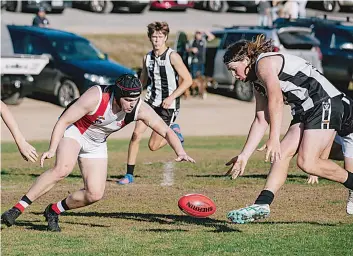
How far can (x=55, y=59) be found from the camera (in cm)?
2419

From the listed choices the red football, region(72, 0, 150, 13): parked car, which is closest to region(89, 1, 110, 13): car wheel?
region(72, 0, 150, 13): parked car

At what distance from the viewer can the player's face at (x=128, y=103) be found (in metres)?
8.83

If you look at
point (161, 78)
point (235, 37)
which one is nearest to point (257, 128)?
point (161, 78)

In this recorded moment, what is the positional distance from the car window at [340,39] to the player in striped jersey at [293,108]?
17889mm

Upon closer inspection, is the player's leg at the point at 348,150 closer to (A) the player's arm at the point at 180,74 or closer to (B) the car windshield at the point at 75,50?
(A) the player's arm at the point at 180,74

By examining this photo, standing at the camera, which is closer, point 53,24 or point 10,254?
point 10,254

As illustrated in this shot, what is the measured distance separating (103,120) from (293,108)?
1.82m

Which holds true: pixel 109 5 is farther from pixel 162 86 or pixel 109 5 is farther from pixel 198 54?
pixel 162 86

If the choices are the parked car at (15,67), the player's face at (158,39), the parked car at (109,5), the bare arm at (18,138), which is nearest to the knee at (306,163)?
the bare arm at (18,138)

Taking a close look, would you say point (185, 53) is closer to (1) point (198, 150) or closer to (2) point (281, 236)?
(1) point (198, 150)

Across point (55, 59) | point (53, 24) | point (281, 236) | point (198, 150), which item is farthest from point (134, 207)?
point (53, 24)

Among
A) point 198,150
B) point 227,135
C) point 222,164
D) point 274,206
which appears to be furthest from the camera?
Result: point 227,135

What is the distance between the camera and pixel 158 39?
41.1ft

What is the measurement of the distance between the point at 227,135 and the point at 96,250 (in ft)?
38.0
